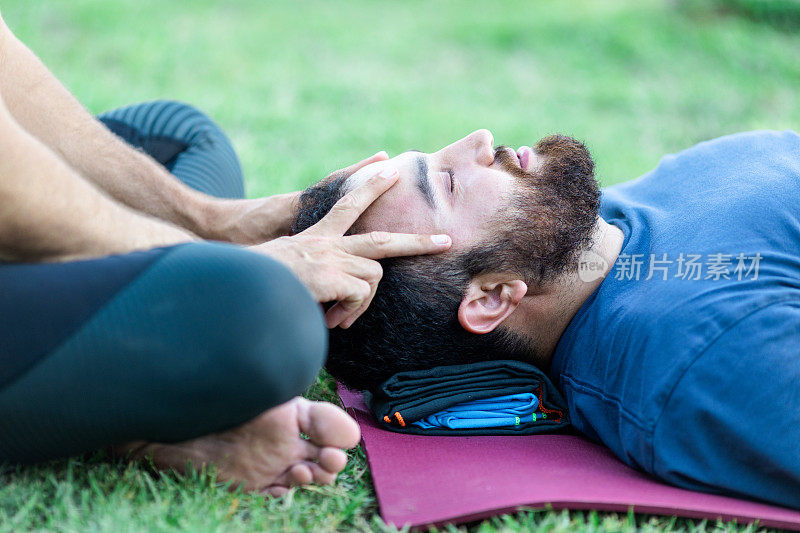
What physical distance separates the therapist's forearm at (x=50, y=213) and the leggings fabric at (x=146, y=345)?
0.08 meters

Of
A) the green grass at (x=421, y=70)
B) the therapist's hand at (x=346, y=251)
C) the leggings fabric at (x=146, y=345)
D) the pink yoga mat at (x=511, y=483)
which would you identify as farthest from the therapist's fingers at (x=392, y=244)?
the green grass at (x=421, y=70)

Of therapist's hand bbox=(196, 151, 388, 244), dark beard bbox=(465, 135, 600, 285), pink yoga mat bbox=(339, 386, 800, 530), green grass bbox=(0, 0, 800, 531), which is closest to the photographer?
pink yoga mat bbox=(339, 386, 800, 530)

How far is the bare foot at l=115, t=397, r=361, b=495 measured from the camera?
2.21 m

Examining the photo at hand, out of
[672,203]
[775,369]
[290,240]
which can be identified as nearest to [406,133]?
[672,203]

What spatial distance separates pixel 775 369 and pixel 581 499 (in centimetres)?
67

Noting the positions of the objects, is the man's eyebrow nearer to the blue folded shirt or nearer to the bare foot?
the blue folded shirt

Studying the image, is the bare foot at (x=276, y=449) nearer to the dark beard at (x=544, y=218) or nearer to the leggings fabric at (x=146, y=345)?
the leggings fabric at (x=146, y=345)

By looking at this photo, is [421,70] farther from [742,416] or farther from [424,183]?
[742,416]

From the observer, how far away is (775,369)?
222 cm

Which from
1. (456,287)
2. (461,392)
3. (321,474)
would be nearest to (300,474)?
(321,474)

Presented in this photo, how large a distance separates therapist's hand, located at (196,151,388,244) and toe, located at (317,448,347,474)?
49.0 inches

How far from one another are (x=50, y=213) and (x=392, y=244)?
1.08 metres

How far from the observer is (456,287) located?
2.72 meters

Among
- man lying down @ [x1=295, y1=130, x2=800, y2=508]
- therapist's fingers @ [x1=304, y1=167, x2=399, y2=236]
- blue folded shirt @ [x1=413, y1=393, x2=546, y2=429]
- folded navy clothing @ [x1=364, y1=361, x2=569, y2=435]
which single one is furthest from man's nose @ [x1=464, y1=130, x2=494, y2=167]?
blue folded shirt @ [x1=413, y1=393, x2=546, y2=429]
